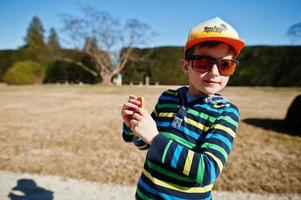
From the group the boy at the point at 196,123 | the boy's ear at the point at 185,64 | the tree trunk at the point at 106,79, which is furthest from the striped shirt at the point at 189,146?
the tree trunk at the point at 106,79

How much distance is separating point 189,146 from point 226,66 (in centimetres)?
47

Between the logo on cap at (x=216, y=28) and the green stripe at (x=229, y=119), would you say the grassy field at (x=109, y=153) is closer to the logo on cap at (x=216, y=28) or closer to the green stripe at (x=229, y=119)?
the green stripe at (x=229, y=119)

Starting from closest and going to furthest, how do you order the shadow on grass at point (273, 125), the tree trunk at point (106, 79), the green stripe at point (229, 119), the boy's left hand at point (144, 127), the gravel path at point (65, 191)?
the boy's left hand at point (144, 127) → the green stripe at point (229, 119) → the gravel path at point (65, 191) → the shadow on grass at point (273, 125) → the tree trunk at point (106, 79)

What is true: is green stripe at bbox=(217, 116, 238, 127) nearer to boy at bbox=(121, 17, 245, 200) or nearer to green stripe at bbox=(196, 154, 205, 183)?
boy at bbox=(121, 17, 245, 200)

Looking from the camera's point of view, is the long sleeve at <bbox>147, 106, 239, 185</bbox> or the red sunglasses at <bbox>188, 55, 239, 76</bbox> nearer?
the long sleeve at <bbox>147, 106, 239, 185</bbox>

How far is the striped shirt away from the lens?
133 centimetres

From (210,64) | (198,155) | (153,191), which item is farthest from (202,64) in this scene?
(153,191)

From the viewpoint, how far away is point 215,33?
4.81 feet

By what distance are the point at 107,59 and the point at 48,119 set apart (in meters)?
22.3

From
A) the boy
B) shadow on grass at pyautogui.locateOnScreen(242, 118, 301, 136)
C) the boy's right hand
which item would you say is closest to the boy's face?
the boy

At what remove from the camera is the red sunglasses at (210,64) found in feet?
5.07

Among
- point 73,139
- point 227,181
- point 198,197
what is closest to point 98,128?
point 73,139

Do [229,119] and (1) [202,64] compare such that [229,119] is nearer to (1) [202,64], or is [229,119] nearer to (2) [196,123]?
(2) [196,123]

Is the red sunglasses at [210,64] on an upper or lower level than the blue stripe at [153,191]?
upper
